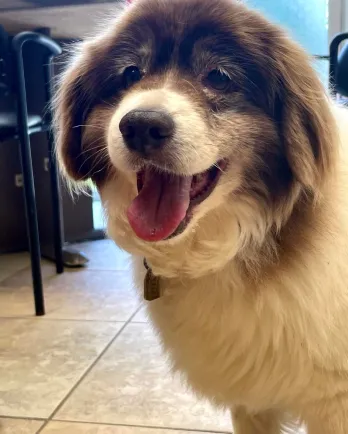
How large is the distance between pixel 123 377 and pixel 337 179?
88 centimetres

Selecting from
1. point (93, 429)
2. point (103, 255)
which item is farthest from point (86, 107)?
point (103, 255)

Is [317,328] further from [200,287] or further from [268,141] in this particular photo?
[268,141]

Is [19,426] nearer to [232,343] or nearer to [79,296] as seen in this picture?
[232,343]

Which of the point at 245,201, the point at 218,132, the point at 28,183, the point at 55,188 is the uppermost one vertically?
the point at 218,132

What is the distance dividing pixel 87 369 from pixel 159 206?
838 mm

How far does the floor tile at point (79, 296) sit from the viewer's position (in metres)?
2.09

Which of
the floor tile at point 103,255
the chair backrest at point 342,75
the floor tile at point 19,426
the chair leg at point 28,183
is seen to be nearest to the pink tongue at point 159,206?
the floor tile at point 19,426

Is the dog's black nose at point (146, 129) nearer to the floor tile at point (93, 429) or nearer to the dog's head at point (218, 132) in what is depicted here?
the dog's head at point (218, 132)

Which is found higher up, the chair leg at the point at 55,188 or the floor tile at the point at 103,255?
the chair leg at the point at 55,188

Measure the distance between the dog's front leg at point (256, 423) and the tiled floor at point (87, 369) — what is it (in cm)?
11

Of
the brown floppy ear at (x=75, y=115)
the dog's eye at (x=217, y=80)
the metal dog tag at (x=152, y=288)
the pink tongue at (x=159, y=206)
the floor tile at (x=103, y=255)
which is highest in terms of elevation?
the dog's eye at (x=217, y=80)

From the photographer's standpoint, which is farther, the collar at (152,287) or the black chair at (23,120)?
the black chair at (23,120)

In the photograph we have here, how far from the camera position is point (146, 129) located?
898 millimetres

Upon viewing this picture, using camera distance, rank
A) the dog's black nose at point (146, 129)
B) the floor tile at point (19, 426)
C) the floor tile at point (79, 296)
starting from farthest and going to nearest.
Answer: the floor tile at point (79, 296) < the floor tile at point (19, 426) < the dog's black nose at point (146, 129)
